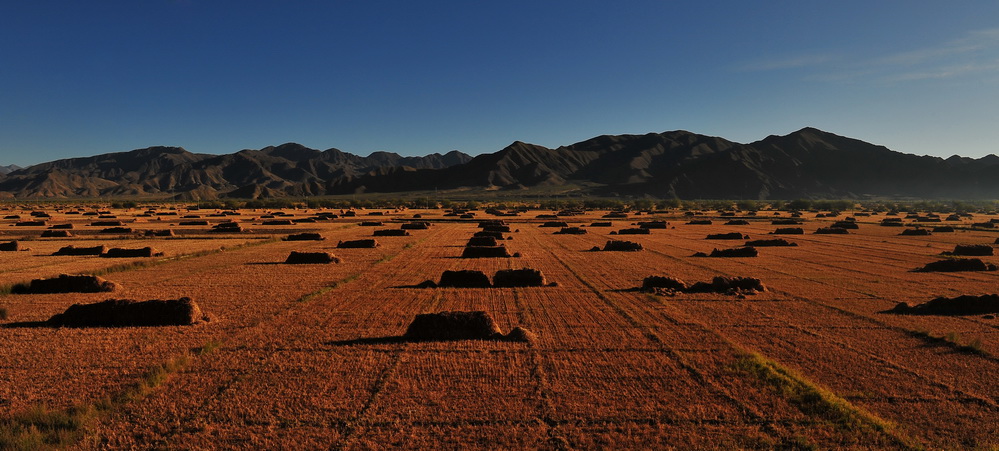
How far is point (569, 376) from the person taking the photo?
1046cm

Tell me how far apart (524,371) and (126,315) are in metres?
11.1

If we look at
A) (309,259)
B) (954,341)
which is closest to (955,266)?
(954,341)

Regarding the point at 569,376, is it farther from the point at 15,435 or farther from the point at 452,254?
the point at 452,254

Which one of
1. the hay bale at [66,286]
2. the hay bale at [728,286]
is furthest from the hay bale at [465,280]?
the hay bale at [66,286]

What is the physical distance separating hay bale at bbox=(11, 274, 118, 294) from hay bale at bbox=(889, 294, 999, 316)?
87.0 feet

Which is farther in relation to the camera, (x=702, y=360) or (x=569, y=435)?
(x=702, y=360)

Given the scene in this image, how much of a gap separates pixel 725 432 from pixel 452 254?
2763 cm

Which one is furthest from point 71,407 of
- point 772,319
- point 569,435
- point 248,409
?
point 772,319

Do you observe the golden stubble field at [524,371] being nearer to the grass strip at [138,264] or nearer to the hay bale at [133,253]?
the grass strip at [138,264]

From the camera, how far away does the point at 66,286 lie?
66.1 feet

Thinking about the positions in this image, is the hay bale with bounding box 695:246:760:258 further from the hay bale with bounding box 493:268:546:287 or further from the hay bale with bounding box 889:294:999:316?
the hay bale with bounding box 889:294:999:316

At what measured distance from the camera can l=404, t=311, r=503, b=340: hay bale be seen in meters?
13.2

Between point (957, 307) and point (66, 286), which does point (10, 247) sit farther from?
point (957, 307)

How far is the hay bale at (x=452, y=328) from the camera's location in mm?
13195
